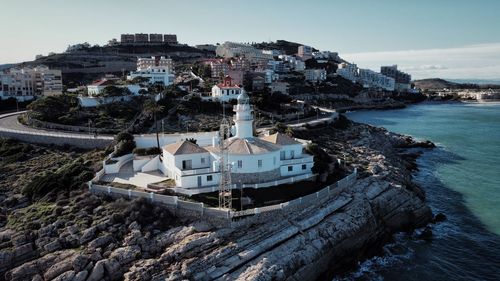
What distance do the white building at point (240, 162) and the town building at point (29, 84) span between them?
4779 centimetres

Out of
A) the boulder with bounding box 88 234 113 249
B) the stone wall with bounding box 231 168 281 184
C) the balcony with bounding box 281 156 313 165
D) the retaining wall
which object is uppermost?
the balcony with bounding box 281 156 313 165

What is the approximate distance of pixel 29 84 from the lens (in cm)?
7100

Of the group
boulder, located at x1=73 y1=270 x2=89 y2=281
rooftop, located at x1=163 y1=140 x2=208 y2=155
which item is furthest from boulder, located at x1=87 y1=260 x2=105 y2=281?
rooftop, located at x1=163 y1=140 x2=208 y2=155

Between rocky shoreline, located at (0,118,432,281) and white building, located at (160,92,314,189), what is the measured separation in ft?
12.6

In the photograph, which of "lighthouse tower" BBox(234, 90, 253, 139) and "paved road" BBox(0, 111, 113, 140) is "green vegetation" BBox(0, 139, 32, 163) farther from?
"lighthouse tower" BBox(234, 90, 253, 139)

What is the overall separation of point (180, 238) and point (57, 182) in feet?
40.8

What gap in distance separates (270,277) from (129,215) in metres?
9.65

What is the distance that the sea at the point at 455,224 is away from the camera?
25391mm

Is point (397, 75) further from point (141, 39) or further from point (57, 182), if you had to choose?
point (57, 182)

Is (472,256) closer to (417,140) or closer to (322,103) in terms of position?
(417,140)

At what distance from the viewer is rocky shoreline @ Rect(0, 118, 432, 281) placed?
69.2ft

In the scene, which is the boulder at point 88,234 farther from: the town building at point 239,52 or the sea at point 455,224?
the town building at point 239,52

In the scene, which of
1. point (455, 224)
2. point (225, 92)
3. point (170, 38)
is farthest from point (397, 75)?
point (455, 224)

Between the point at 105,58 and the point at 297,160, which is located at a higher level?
the point at 105,58
